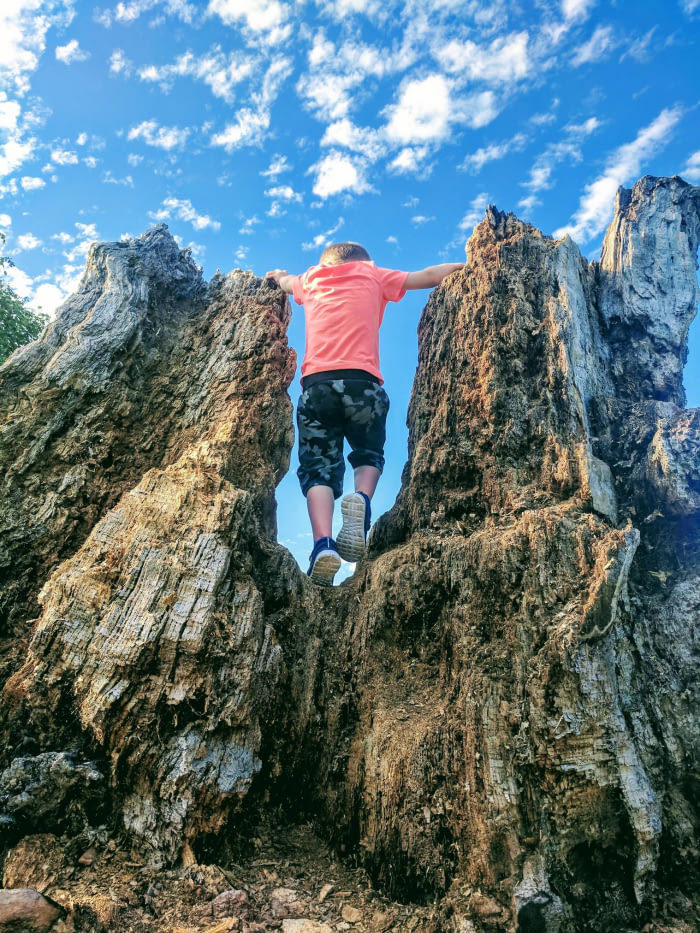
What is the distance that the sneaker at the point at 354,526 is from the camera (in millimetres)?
5742

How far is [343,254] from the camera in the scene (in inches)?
286

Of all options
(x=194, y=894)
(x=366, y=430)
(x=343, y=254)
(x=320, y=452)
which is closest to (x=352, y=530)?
(x=320, y=452)

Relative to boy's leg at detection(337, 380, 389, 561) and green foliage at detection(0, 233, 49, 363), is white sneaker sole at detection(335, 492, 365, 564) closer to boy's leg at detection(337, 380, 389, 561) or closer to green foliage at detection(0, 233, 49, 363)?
boy's leg at detection(337, 380, 389, 561)

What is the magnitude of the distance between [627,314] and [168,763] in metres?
5.99

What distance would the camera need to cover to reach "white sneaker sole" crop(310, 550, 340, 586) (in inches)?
214

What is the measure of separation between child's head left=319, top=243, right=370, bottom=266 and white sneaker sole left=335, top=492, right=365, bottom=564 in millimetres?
3160

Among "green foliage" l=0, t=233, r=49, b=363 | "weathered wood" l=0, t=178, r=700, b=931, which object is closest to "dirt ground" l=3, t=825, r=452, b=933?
"weathered wood" l=0, t=178, r=700, b=931

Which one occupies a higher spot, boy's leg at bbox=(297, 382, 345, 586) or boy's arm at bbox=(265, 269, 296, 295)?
boy's arm at bbox=(265, 269, 296, 295)

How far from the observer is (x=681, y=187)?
668cm

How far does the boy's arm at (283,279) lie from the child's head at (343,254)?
463 mm

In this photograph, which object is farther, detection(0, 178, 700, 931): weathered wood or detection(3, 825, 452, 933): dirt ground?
detection(0, 178, 700, 931): weathered wood

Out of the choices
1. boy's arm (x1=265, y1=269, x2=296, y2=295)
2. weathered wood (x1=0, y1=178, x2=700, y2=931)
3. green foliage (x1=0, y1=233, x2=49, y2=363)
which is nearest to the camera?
weathered wood (x1=0, y1=178, x2=700, y2=931)

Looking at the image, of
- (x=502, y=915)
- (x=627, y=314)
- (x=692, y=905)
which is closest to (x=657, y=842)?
(x=692, y=905)

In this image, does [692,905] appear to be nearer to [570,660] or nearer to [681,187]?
[570,660]
